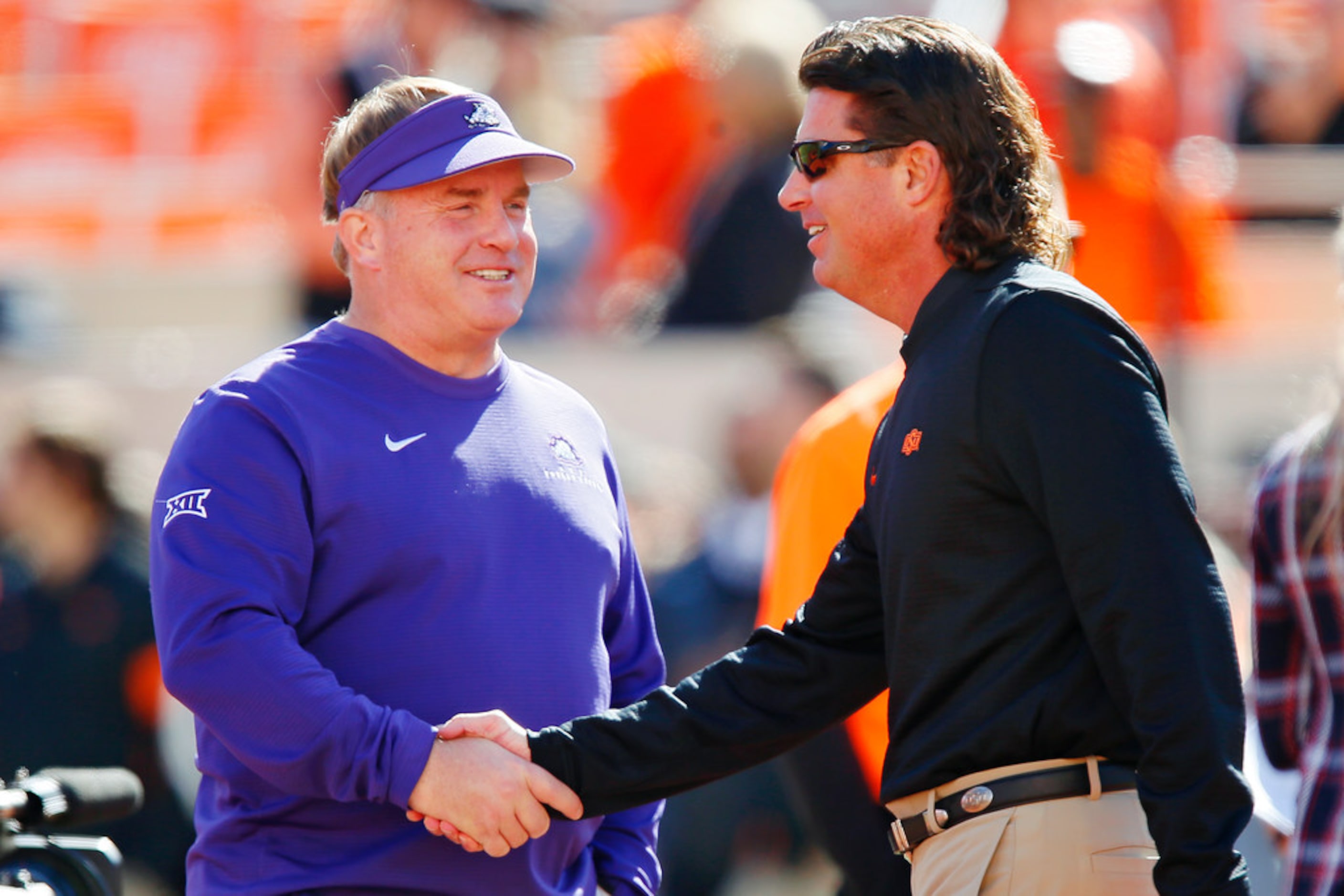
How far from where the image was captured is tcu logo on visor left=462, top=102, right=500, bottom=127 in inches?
126


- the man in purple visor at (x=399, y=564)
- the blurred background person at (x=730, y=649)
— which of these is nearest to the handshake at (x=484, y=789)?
the man in purple visor at (x=399, y=564)

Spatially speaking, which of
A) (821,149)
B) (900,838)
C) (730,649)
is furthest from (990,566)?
(730,649)

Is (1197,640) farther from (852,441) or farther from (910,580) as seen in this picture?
(852,441)

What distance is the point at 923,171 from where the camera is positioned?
2873 millimetres

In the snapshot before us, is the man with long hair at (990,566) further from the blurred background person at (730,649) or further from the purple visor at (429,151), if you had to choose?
the blurred background person at (730,649)

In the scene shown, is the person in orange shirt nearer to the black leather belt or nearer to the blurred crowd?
the blurred crowd

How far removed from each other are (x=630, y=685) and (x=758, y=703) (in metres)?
0.29

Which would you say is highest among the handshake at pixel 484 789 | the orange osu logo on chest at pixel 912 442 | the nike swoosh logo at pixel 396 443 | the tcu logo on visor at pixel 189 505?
the orange osu logo on chest at pixel 912 442

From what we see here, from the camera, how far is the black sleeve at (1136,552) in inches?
93.0

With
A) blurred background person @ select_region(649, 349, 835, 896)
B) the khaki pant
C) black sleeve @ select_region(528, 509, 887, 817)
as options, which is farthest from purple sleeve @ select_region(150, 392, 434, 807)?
blurred background person @ select_region(649, 349, 835, 896)

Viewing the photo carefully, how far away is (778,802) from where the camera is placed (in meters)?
5.96

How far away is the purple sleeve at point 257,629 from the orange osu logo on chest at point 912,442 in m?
0.93

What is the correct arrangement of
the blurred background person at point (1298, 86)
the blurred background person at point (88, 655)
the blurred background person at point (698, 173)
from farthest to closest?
the blurred background person at point (1298, 86), the blurred background person at point (698, 173), the blurred background person at point (88, 655)

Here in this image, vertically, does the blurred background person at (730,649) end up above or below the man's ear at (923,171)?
below
